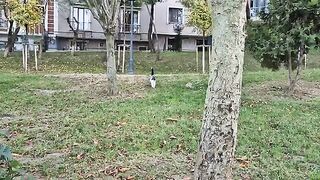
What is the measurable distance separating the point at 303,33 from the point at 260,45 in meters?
1.13

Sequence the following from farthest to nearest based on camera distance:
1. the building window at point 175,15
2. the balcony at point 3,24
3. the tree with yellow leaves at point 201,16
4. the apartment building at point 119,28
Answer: the building window at point 175,15, the apartment building at point 119,28, the balcony at point 3,24, the tree with yellow leaves at point 201,16

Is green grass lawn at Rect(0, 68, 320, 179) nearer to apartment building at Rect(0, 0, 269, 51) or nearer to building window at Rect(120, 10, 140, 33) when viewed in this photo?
apartment building at Rect(0, 0, 269, 51)

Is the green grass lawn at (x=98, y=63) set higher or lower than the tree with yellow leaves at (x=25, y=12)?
lower

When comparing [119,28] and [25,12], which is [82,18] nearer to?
[119,28]

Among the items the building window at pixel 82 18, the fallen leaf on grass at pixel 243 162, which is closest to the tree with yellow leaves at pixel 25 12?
the building window at pixel 82 18

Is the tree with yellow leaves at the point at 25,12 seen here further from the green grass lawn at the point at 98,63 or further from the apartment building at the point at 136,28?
the apartment building at the point at 136,28

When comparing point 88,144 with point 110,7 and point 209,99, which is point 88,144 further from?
point 110,7

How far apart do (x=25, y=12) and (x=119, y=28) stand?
9109 mm

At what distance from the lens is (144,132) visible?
245 inches

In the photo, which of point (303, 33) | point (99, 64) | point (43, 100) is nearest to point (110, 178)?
point (43, 100)

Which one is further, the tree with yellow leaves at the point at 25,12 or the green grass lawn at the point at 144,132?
the tree with yellow leaves at the point at 25,12

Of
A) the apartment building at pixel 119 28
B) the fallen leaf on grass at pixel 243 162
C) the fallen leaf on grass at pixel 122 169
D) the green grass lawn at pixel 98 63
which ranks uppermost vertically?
the apartment building at pixel 119 28

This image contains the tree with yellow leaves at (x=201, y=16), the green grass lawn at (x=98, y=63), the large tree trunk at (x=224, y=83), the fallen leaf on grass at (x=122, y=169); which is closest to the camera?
the large tree trunk at (x=224, y=83)

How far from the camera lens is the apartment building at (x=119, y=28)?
29.6 meters
